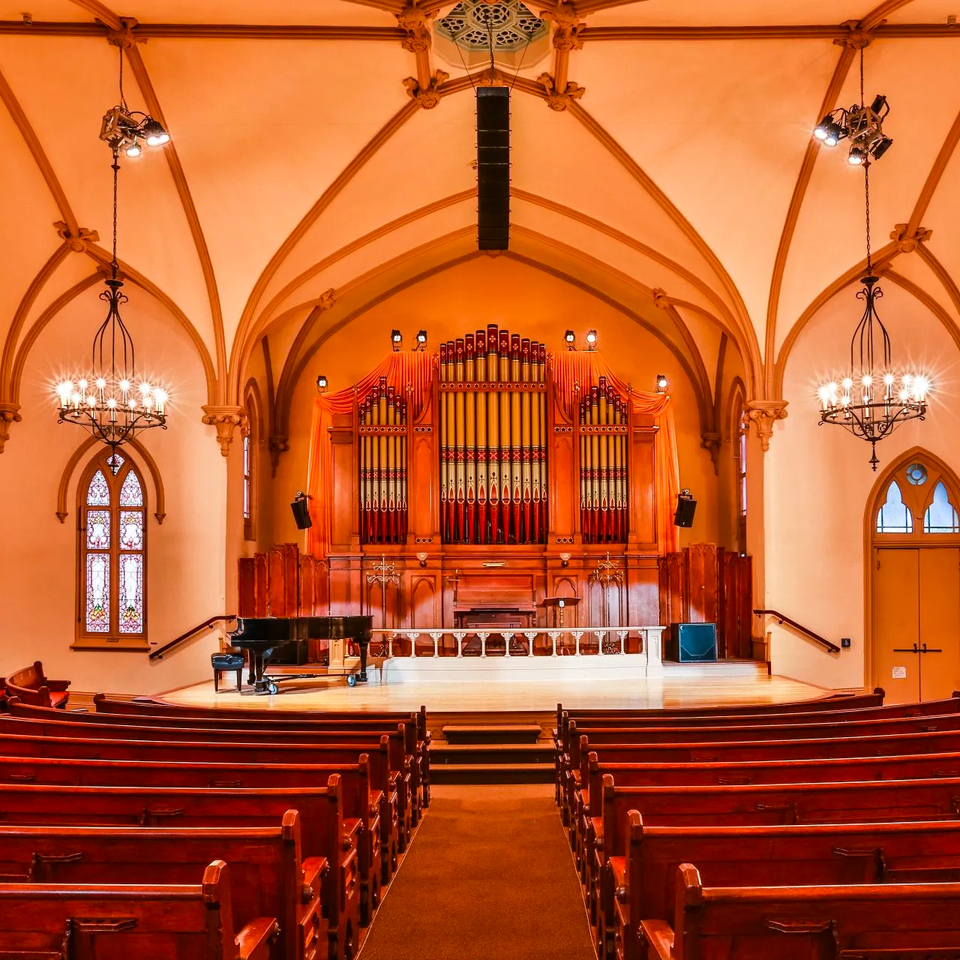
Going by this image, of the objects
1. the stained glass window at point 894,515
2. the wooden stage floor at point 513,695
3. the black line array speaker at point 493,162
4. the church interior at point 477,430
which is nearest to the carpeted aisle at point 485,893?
the church interior at point 477,430

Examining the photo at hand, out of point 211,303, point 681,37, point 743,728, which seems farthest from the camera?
point 211,303

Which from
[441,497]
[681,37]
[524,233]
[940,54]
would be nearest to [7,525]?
[441,497]

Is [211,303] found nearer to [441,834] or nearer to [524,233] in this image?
[524,233]

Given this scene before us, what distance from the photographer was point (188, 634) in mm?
12852

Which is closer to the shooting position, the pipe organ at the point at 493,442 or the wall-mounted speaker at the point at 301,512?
the wall-mounted speaker at the point at 301,512

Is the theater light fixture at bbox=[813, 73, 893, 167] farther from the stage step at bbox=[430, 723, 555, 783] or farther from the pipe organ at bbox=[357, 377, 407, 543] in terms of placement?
the pipe organ at bbox=[357, 377, 407, 543]

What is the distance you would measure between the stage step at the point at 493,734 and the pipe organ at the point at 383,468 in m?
6.04

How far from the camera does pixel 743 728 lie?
18.5ft

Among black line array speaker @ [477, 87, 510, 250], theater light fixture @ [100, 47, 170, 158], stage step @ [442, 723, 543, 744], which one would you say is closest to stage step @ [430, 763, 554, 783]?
stage step @ [442, 723, 543, 744]

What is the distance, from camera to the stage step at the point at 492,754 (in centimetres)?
793

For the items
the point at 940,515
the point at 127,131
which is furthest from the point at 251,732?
the point at 940,515

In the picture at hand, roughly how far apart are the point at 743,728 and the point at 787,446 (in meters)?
8.21

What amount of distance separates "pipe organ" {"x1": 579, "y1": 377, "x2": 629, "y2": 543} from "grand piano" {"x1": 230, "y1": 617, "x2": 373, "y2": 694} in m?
4.53

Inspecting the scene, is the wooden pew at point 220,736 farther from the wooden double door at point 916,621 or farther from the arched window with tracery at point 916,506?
the arched window with tracery at point 916,506
